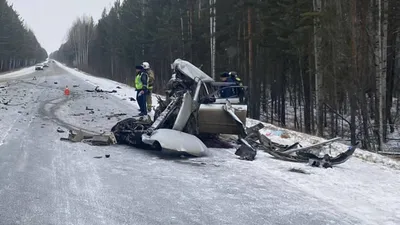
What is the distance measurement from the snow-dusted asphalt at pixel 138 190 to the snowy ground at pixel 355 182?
171 mm

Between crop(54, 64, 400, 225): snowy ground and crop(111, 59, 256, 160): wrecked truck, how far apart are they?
24.5 inches

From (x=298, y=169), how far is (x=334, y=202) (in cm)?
190

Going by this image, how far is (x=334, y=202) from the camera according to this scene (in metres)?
5.74

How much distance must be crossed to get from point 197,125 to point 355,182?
3.84 metres

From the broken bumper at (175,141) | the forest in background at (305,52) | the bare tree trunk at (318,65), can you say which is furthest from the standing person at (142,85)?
the bare tree trunk at (318,65)

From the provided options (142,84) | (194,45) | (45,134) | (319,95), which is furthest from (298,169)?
(194,45)

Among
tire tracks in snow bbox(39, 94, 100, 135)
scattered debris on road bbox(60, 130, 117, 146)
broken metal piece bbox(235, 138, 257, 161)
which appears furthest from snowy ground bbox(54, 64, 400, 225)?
tire tracks in snow bbox(39, 94, 100, 135)

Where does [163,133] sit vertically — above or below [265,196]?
above

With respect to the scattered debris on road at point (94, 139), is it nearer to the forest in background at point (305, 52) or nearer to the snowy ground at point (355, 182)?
the snowy ground at point (355, 182)

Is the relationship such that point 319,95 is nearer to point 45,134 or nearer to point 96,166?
point 45,134

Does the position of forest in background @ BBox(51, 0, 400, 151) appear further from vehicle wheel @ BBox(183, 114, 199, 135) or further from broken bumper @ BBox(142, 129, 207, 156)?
broken bumper @ BBox(142, 129, 207, 156)

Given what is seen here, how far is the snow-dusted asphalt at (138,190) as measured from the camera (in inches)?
198

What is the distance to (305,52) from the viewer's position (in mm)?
20375

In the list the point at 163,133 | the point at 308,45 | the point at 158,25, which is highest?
the point at 158,25
